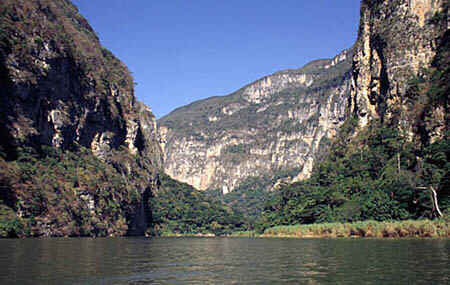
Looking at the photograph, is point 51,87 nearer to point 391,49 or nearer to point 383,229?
point 383,229

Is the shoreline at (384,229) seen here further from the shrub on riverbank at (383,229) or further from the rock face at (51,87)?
the rock face at (51,87)

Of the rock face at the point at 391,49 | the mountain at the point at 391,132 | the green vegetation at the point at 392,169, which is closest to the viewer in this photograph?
the green vegetation at the point at 392,169

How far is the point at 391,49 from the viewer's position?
148250 millimetres

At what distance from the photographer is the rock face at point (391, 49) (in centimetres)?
13725

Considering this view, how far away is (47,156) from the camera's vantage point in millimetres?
125625

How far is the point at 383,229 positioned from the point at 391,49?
271 ft

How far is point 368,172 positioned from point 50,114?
89.6 metres

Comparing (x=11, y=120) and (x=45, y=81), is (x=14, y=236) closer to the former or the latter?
(x=11, y=120)

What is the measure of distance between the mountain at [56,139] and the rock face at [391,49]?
85.8 meters

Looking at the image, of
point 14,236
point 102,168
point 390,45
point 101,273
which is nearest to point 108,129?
point 102,168

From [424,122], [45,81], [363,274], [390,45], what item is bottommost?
[363,274]

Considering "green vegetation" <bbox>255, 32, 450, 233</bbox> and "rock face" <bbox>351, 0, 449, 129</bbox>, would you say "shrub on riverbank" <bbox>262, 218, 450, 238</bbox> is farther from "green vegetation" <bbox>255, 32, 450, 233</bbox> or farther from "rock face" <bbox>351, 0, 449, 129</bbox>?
"rock face" <bbox>351, 0, 449, 129</bbox>

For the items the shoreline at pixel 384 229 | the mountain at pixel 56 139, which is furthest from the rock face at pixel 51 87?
the shoreline at pixel 384 229

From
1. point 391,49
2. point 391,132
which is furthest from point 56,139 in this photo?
point 391,49
